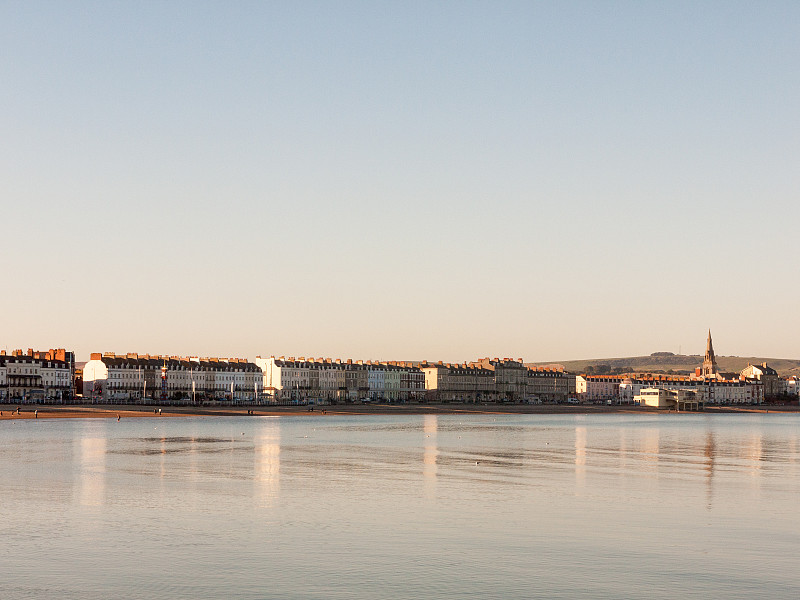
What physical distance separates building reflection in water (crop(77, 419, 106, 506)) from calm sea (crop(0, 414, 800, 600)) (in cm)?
25

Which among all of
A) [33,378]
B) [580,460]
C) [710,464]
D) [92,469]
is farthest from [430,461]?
[33,378]

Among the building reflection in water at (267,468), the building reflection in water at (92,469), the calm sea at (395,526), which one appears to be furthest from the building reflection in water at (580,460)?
the building reflection in water at (92,469)

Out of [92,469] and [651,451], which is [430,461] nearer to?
[92,469]

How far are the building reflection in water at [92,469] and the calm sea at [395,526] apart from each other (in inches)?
9.7

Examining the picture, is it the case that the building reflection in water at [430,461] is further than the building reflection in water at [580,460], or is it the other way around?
the building reflection in water at [580,460]

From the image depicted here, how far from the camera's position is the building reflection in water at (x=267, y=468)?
32562 millimetres

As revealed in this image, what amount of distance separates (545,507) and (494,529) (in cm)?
461

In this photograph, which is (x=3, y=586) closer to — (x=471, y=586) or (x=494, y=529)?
(x=471, y=586)

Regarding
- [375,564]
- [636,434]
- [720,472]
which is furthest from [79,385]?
[375,564]

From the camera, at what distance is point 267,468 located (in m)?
42.4

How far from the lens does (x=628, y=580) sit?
19.4 m

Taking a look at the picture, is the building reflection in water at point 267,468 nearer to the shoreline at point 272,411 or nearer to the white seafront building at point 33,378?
the shoreline at point 272,411

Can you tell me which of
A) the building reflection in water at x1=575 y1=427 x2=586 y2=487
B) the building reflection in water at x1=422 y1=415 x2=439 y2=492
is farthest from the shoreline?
the building reflection in water at x1=575 y1=427 x2=586 y2=487

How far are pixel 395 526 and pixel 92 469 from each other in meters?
20.1
